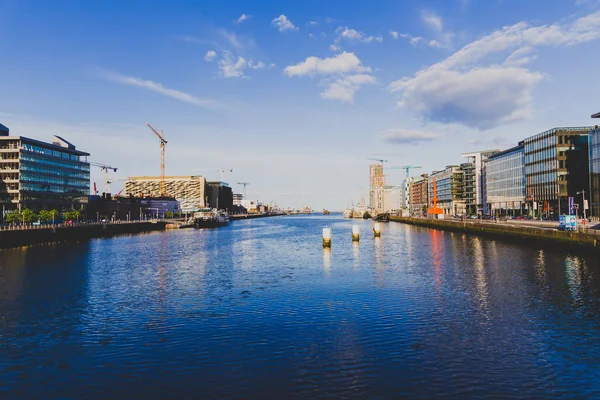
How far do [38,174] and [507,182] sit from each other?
181 metres

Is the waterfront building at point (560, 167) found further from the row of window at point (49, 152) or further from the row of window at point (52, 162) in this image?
the row of window at point (49, 152)

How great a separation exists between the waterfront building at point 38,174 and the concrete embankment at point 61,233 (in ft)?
120

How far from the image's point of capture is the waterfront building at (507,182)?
164000 mm

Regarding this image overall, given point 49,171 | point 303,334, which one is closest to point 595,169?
point 303,334

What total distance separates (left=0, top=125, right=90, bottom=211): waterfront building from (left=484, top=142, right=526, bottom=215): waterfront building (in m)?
176

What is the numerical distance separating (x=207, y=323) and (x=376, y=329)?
36.0 ft

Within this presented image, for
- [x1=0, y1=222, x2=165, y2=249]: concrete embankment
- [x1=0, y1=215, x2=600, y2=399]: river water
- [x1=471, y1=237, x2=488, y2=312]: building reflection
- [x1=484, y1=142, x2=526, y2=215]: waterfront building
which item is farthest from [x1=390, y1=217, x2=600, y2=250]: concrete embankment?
[x1=0, y1=222, x2=165, y2=249]: concrete embankment

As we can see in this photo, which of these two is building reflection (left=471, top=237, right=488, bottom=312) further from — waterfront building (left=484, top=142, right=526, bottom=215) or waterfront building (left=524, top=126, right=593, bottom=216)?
waterfront building (left=484, top=142, right=526, bottom=215)

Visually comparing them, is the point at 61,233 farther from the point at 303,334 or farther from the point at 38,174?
the point at 303,334

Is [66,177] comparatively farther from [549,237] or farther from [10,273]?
[549,237]

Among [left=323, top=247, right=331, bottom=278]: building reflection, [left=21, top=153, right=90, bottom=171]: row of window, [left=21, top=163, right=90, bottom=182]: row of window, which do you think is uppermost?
[left=21, top=153, right=90, bottom=171]: row of window

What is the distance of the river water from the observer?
1911cm

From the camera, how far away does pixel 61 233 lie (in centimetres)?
11175

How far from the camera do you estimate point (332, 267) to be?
57.9 m
